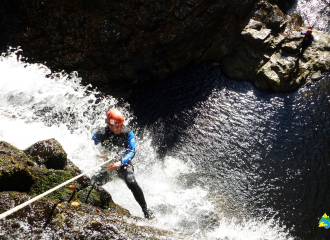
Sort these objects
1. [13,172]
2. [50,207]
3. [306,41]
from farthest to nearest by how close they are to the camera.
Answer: [306,41]
[13,172]
[50,207]

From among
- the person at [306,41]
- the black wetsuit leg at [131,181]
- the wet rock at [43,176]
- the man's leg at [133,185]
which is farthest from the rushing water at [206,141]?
the person at [306,41]

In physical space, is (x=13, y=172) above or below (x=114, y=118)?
below

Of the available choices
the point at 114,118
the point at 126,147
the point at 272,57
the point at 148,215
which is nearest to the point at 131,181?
the point at 126,147

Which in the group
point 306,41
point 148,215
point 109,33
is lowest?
point 148,215

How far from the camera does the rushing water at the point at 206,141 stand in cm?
748

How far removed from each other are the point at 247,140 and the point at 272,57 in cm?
727

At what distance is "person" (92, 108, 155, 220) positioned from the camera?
237 inches

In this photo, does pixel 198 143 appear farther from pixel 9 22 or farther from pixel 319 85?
pixel 9 22

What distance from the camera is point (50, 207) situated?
3.67 meters

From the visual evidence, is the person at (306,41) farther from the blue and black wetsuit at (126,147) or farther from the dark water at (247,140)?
the blue and black wetsuit at (126,147)

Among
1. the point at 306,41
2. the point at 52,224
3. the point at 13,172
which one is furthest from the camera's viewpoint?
Answer: the point at 306,41

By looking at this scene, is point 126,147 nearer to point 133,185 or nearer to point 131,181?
point 131,181

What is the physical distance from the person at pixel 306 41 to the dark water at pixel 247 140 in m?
2.43

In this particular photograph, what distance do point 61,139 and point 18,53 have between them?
21.5ft
